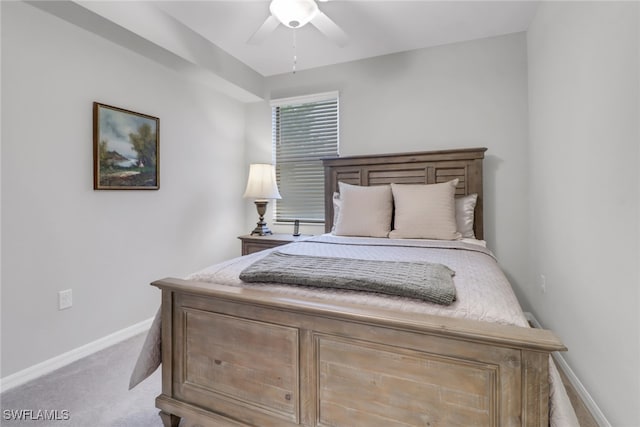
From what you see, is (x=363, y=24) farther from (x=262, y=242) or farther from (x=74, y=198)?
(x=74, y=198)

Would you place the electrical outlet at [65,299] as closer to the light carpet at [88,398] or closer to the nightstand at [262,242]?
the light carpet at [88,398]

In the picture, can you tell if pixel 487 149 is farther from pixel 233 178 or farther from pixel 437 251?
pixel 233 178

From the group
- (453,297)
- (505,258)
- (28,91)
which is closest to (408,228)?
(505,258)

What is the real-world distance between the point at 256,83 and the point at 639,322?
3542mm

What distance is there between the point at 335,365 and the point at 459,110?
2.60 meters

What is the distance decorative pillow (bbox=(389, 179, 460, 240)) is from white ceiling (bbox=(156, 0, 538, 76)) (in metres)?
1.29

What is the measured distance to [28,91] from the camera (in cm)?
189

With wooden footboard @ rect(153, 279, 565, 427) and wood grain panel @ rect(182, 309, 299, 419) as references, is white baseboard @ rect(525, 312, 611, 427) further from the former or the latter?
wood grain panel @ rect(182, 309, 299, 419)

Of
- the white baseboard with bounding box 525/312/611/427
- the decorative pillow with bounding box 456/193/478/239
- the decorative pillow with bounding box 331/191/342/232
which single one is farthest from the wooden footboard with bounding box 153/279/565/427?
the decorative pillow with bounding box 456/193/478/239

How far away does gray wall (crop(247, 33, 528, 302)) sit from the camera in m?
2.74

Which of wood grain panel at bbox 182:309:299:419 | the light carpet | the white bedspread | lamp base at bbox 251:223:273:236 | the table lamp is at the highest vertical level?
the table lamp

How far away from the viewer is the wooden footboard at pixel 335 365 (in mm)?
918

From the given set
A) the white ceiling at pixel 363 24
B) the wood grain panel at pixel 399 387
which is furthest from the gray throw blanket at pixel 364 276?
the white ceiling at pixel 363 24

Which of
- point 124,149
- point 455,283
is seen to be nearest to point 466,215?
point 455,283
